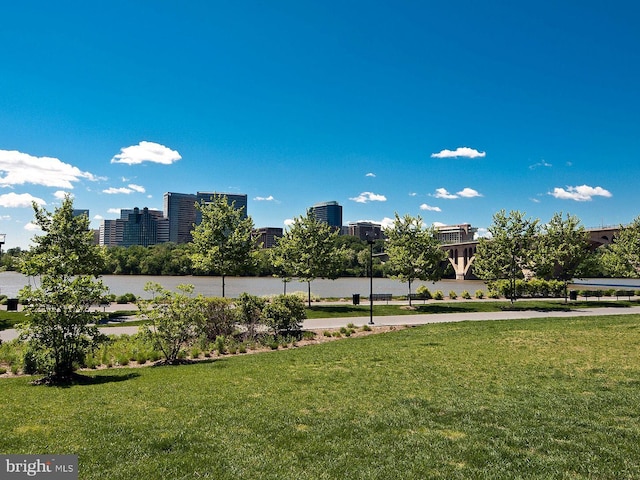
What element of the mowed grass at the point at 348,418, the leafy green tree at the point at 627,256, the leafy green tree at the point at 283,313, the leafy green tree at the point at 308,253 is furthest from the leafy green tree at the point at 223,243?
the leafy green tree at the point at 627,256

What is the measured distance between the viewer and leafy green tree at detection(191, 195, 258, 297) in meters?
25.7

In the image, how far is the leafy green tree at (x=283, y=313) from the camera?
1916cm

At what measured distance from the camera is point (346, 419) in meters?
7.79

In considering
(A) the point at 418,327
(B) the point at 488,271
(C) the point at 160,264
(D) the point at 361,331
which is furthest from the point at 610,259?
(C) the point at 160,264

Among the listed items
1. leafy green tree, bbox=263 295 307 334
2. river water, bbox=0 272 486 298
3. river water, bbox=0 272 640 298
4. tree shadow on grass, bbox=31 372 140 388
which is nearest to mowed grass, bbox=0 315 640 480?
tree shadow on grass, bbox=31 372 140 388

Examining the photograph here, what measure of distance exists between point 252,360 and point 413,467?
9.11m

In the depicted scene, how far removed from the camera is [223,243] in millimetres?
26203

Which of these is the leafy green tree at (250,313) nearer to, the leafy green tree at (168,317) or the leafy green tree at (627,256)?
the leafy green tree at (168,317)

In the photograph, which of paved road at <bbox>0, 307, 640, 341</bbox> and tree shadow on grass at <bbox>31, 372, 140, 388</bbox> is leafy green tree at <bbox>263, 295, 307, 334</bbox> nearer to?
paved road at <bbox>0, 307, 640, 341</bbox>

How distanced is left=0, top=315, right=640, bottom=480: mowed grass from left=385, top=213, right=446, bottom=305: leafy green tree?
57.9ft

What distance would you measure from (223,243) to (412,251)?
46.7 feet

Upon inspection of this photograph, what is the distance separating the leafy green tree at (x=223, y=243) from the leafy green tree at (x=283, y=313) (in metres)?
6.86

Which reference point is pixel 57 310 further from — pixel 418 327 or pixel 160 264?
pixel 160 264

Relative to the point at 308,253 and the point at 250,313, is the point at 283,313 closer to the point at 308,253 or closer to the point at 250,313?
the point at 250,313
